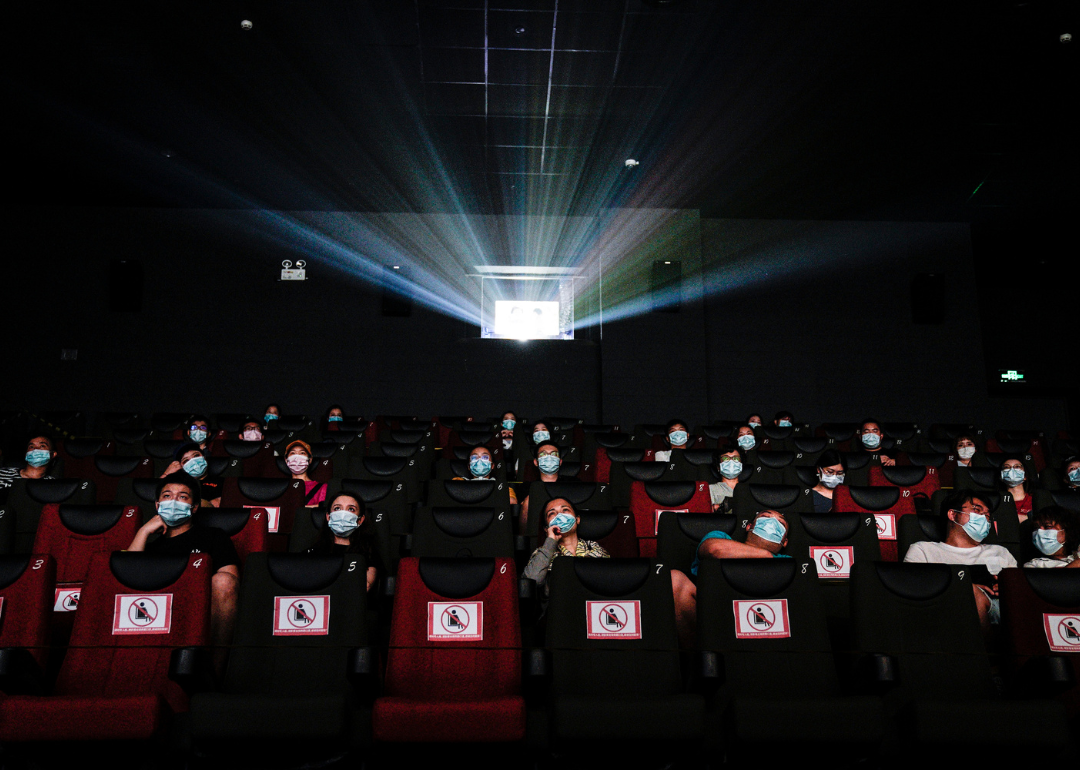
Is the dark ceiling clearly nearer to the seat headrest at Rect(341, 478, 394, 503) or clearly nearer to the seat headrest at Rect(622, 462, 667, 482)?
the seat headrest at Rect(622, 462, 667, 482)

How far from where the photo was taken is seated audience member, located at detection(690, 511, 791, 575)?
10.9 feet

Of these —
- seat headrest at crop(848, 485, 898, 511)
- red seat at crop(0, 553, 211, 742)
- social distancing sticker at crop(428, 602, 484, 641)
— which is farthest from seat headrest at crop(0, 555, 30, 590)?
seat headrest at crop(848, 485, 898, 511)

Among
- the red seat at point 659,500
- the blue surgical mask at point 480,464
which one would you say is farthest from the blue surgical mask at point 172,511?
the red seat at point 659,500

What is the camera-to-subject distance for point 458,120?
7.51 m

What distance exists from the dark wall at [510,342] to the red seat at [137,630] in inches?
281

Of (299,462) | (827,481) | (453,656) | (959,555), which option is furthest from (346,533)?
(827,481)

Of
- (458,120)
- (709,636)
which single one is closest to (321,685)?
(709,636)

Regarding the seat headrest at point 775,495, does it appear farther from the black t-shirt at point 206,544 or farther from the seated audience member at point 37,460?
the seated audience member at point 37,460

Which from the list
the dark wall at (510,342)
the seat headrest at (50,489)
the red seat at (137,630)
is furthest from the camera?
the dark wall at (510,342)

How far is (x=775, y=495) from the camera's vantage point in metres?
4.29

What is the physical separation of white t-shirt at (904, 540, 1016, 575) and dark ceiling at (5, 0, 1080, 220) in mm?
4189

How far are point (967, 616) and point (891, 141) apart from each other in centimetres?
655

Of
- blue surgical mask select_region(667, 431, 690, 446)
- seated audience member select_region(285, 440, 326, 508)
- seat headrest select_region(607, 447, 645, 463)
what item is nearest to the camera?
seated audience member select_region(285, 440, 326, 508)

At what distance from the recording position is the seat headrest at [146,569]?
8.90 ft
